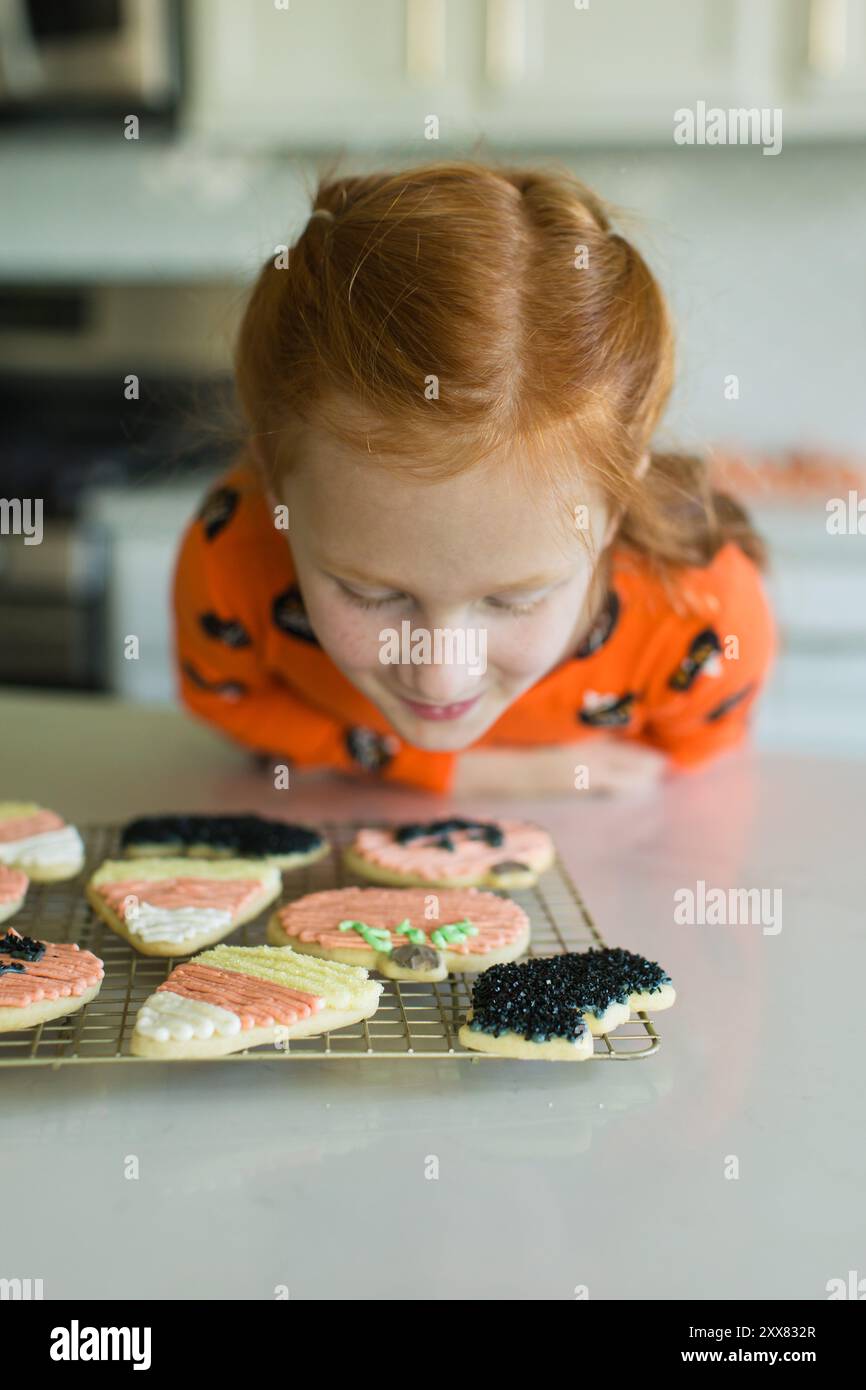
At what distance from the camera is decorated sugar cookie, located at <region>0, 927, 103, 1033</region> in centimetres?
71

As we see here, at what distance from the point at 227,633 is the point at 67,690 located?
1350 millimetres

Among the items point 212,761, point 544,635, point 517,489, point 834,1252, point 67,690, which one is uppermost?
point 517,489

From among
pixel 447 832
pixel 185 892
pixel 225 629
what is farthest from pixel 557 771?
pixel 185 892

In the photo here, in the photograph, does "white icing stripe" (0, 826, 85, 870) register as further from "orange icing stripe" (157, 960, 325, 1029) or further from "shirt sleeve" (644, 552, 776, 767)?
"shirt sleeve" (644, 552, 776, 767)

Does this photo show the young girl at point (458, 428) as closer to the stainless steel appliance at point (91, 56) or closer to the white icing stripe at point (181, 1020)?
the white icing stripe at point (181, 1020)

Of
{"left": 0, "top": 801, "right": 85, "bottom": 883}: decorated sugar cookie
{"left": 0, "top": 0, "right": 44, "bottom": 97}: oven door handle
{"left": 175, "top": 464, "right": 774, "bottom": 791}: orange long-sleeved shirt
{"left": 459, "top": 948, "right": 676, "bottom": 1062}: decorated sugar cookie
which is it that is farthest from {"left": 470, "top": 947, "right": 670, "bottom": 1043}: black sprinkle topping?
{"left": 0, "top": 0, "right": 44, "bottom": 97}: oven door handle

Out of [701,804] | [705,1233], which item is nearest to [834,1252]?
[705,1233]

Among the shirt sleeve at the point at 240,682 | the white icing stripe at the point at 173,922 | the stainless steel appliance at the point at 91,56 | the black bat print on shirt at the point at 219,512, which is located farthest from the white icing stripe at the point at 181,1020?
the stainless steel appliance at the point at 91,56

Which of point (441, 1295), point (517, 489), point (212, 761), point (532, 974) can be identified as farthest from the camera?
point (212, 761)

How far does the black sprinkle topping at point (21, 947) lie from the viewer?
77 centimetres

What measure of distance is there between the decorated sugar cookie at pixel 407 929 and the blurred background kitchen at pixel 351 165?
148cm

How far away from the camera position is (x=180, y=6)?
101 inches

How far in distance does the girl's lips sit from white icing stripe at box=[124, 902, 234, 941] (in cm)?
23

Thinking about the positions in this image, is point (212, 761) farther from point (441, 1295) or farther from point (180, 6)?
point (180, 6)
